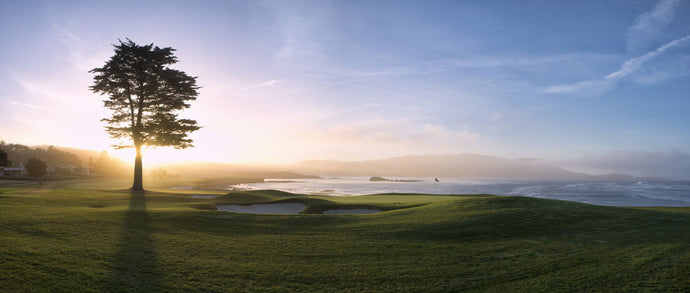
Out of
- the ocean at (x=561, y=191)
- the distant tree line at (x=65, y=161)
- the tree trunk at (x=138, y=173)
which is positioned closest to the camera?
the tree trunk at (x=138, y=173)

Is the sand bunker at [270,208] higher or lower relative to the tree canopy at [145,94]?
lower

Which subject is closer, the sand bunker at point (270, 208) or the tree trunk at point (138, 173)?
the sand bunker at point (270, 208)

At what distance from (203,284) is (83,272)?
247cm

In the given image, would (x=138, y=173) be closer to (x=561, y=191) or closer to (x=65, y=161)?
(x=561, y=191)

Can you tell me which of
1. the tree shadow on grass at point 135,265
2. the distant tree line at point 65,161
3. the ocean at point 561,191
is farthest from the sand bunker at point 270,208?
the distant tree line at point 65,161

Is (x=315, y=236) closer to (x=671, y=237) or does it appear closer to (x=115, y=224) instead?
(x=115, y=224)

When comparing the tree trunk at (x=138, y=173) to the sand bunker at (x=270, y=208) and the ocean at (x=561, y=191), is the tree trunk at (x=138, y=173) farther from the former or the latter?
the ocean at (x=561, y=191)

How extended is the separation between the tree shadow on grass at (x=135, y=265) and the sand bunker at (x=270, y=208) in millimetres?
9061

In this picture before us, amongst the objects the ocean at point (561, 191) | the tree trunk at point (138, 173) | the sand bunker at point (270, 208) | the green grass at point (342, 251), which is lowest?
the ocean at point (561, 191)

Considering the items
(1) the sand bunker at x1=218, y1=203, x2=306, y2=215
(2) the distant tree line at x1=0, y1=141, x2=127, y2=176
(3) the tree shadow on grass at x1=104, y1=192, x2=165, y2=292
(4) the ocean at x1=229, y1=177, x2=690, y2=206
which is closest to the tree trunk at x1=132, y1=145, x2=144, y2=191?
(1) the sand bunker at x1=218, y1=203, x2=306, y2=215

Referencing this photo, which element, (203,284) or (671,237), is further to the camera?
(671,237)

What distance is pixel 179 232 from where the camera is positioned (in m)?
10.9

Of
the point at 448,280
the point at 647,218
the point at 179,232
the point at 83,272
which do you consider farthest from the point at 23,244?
the point at 647,218

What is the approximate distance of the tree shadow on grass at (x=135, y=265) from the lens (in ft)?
20.4
